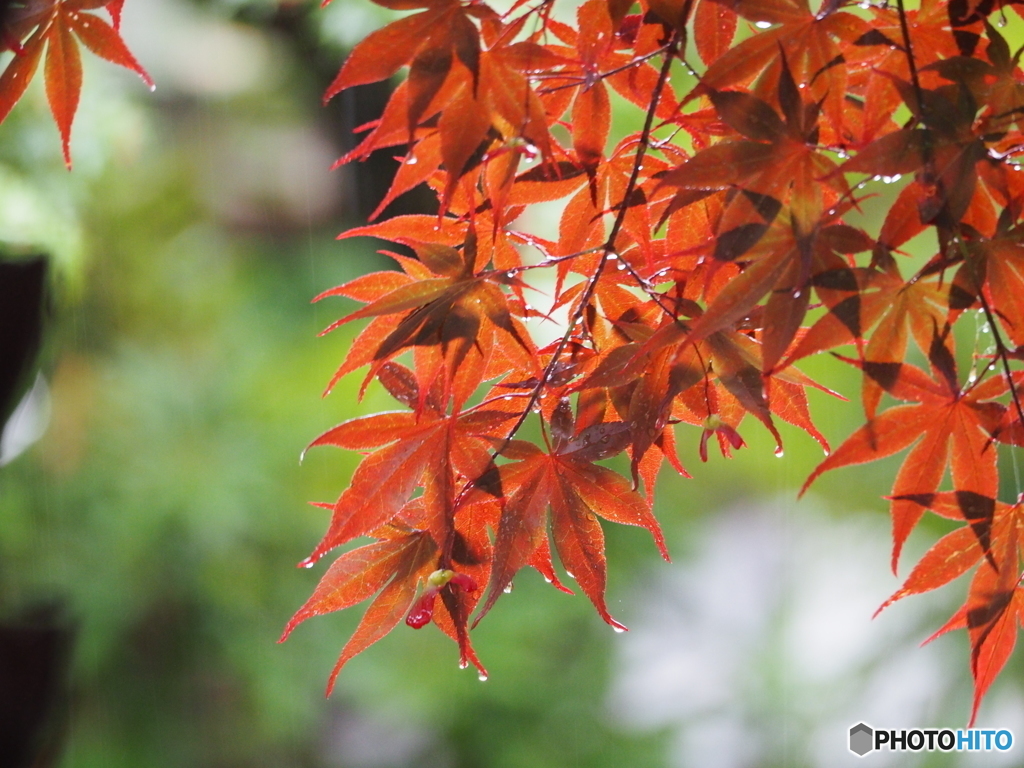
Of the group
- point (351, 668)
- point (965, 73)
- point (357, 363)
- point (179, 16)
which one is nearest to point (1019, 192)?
point (965, 73)

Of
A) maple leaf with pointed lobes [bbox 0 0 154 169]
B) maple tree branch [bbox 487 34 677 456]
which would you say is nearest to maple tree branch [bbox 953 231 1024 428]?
maple tree branch [bbox 487 34 677 456]

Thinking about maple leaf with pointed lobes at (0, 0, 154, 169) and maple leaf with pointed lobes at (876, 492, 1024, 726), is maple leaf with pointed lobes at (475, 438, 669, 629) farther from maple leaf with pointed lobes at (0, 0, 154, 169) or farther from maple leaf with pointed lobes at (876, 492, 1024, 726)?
maple leaf with pointed lobes at (0, 0, 154, 169)

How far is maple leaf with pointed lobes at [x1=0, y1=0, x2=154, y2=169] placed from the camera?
0.47 m

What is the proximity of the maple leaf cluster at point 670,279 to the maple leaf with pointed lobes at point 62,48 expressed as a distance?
0.62ft

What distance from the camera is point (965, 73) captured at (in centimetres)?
40

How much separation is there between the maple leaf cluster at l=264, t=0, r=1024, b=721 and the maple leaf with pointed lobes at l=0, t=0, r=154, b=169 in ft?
0.62

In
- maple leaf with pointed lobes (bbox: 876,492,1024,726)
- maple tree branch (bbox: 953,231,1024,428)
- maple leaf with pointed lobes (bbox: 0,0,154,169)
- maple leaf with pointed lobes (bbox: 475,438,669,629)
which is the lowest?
maple leaf with pointed lobes (bbox: 876,492,1024,726)

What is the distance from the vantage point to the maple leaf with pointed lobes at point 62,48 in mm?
473

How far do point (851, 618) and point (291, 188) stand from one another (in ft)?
8.17

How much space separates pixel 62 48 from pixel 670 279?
0.37 metres

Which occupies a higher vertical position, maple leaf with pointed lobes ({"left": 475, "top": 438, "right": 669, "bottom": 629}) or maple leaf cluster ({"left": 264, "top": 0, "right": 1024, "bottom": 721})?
maple leaf cluster ({"left": 264, "top": 0, "right": 1024, "bottom": 721})

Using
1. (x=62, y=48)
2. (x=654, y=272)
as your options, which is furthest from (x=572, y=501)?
(x=62, y=48)

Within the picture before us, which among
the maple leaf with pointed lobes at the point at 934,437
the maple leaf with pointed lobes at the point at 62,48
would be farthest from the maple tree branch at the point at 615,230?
the maple leaf with pointed lobes at the point at 62,48

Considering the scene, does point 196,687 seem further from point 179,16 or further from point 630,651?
point 179,16
